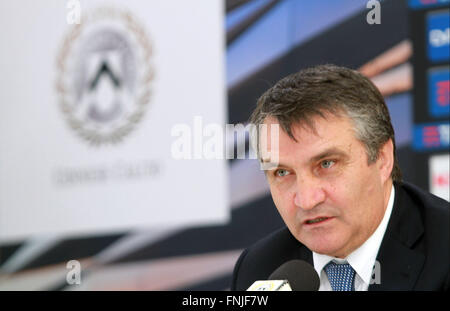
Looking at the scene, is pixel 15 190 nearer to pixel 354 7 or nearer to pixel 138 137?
pixel 138 137

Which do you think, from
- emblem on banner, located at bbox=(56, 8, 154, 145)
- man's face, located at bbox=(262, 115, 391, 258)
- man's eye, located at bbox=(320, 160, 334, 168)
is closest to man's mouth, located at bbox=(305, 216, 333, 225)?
man's face, located at bbox=(262, 115, 391, 258)

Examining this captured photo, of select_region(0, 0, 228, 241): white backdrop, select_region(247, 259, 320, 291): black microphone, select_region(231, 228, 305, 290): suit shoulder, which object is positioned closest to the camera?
select_region(247, 259, 320, 291): black microphone

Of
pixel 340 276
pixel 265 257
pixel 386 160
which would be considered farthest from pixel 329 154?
pixel 265 257

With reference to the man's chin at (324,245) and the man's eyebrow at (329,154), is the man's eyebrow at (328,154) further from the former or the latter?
the man's chin at (324,245)

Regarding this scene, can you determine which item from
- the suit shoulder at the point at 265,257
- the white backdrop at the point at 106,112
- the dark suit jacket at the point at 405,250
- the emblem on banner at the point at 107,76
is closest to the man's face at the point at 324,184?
the dark suit jacket at the point at 405,250

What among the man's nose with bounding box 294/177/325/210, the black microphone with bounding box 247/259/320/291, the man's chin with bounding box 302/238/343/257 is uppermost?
the man's nose with bounding box 294/177/325/210

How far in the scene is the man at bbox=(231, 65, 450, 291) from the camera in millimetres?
1658

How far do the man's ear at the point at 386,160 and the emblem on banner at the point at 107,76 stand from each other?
2097 millimetres

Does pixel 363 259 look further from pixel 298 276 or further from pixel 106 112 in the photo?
pixel 106 112

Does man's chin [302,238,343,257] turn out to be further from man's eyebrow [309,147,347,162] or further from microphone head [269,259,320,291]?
microphone head [269,259,320,291]

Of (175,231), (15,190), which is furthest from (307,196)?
(15,190)

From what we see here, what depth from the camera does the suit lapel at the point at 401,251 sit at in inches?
63.6

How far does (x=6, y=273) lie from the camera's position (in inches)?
161

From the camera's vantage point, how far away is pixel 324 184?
1.68 meters
